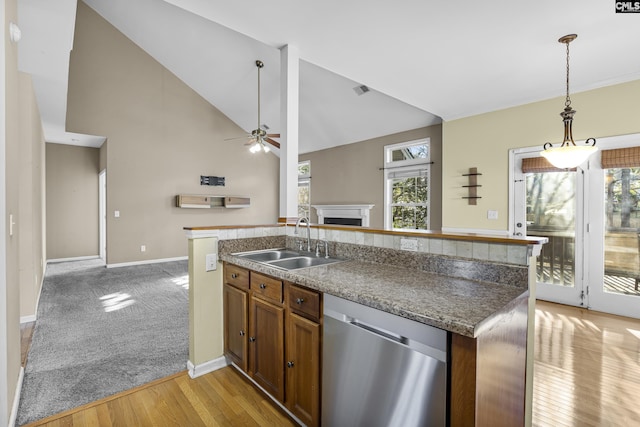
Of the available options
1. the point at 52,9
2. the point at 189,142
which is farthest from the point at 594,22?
the point at 189,142

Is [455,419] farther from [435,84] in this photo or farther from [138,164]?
[138,164]

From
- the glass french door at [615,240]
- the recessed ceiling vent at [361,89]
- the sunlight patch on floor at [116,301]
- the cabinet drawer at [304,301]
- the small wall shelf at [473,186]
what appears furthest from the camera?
the recessed ceiling vent at [361,89]

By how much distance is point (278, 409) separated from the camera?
187 centimetres

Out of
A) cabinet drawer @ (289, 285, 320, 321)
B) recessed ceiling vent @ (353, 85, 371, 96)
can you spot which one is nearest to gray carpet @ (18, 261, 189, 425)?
cabinet drawer @ (289, 285, 320, 321)

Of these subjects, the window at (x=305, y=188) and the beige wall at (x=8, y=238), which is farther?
the window at (x=305, y=188)

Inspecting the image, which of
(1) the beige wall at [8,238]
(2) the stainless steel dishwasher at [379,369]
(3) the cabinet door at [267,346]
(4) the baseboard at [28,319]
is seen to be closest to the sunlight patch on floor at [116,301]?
(4) the baseboard at [28,319]

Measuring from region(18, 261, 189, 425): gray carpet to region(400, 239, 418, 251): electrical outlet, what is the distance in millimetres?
1953

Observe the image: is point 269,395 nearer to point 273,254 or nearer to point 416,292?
point 273,254

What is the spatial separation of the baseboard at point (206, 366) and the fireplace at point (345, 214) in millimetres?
4545

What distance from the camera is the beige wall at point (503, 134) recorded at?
3498mm

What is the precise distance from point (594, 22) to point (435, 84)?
5.14 feet

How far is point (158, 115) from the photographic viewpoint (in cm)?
633

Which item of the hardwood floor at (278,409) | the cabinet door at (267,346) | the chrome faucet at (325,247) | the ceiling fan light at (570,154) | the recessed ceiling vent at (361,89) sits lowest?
the hardwood floor at (278,409)

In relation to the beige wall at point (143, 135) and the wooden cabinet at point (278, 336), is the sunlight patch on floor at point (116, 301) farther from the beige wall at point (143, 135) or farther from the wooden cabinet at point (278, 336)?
the wooden cabinet at point (278, 336)
